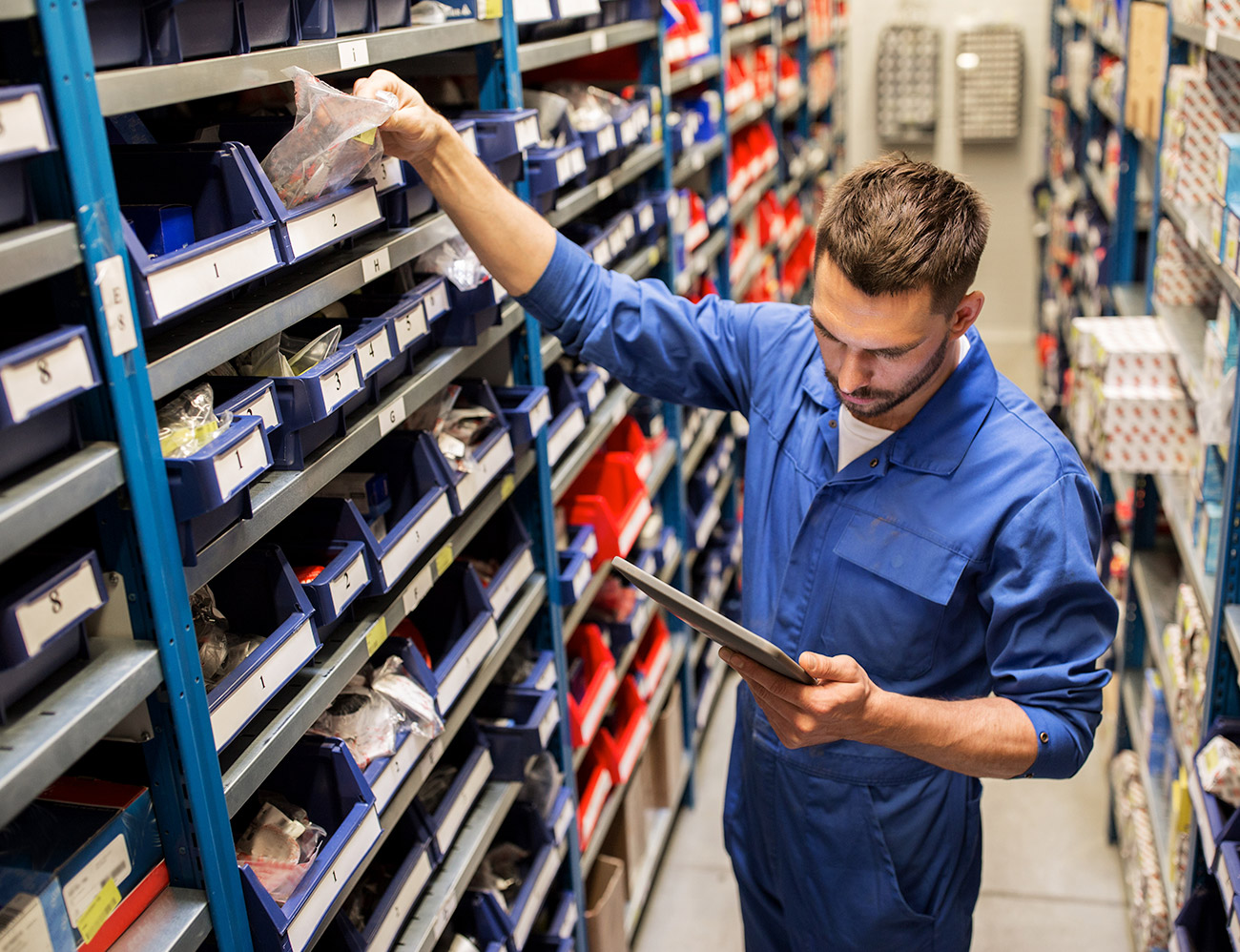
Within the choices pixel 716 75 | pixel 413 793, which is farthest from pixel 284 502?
pixel 716 75

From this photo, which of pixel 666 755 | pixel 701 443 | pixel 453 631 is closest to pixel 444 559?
pixel 453 631

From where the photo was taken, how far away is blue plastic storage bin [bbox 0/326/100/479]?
0.99 m

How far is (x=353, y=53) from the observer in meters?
1.59

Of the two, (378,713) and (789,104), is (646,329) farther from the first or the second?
(789,104)

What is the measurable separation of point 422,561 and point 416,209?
22.3 inches

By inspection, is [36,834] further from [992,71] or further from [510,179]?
[992,71]

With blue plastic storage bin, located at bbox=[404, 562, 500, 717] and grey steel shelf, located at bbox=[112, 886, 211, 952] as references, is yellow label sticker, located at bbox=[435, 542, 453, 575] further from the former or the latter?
grey steel shelf, located at bbox=[112, 886, 211, 952]

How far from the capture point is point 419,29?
177 centimetres

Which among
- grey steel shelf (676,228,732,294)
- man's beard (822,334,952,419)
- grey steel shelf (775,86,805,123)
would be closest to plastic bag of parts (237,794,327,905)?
man's beard (822,334,952,419)

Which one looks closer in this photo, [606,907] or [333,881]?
[333,881]

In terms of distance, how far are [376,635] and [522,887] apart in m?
0.87

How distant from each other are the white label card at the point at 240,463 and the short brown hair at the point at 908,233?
32.3 inches

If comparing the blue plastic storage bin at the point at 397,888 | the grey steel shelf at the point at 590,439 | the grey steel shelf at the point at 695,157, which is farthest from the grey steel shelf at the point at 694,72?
the blue plastic storage bin at the point at 397,888

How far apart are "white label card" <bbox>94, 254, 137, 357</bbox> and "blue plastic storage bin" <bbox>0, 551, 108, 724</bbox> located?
203 mm
